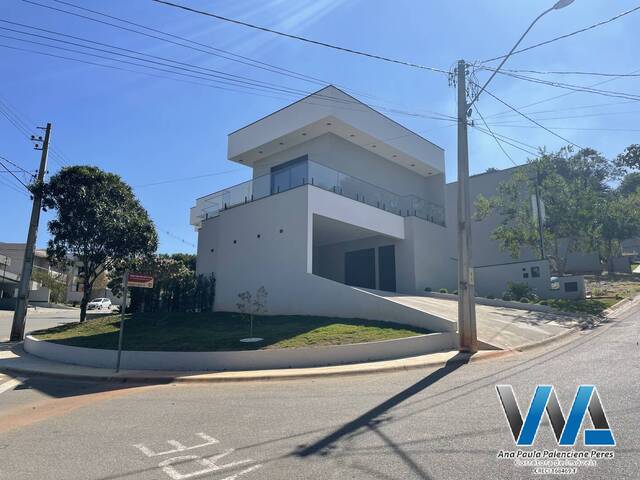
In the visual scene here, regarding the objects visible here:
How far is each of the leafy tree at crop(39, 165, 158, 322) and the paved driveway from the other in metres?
13.3

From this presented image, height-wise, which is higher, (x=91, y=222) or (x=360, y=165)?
(x=360, y=165)

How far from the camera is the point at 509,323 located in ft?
51.1

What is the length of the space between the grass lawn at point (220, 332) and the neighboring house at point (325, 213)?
5.68ft

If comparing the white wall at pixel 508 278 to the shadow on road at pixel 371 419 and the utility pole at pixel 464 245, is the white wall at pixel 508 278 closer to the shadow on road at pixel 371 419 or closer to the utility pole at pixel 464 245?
the utility pole at pixel 464 245

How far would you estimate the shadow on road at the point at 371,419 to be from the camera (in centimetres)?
524

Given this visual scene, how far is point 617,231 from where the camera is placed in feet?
110

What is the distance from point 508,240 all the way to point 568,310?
30.0ft

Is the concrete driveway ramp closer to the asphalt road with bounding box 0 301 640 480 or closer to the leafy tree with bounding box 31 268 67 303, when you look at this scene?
the asphalt road with bounding box 0 301 640 480

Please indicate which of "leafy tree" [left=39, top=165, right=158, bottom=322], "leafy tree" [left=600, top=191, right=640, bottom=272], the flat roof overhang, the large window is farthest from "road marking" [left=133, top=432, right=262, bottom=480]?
"leafy tree" [left=600, top=191, right=640, bottom=272]

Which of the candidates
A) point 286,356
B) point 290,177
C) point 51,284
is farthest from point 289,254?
point 51,284

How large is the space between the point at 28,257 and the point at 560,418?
22.4m

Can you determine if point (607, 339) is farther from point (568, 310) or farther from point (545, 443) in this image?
point (545, 443)

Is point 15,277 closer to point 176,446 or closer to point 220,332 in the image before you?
point 220,332

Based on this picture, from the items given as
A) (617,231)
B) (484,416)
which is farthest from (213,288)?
(617,231)
